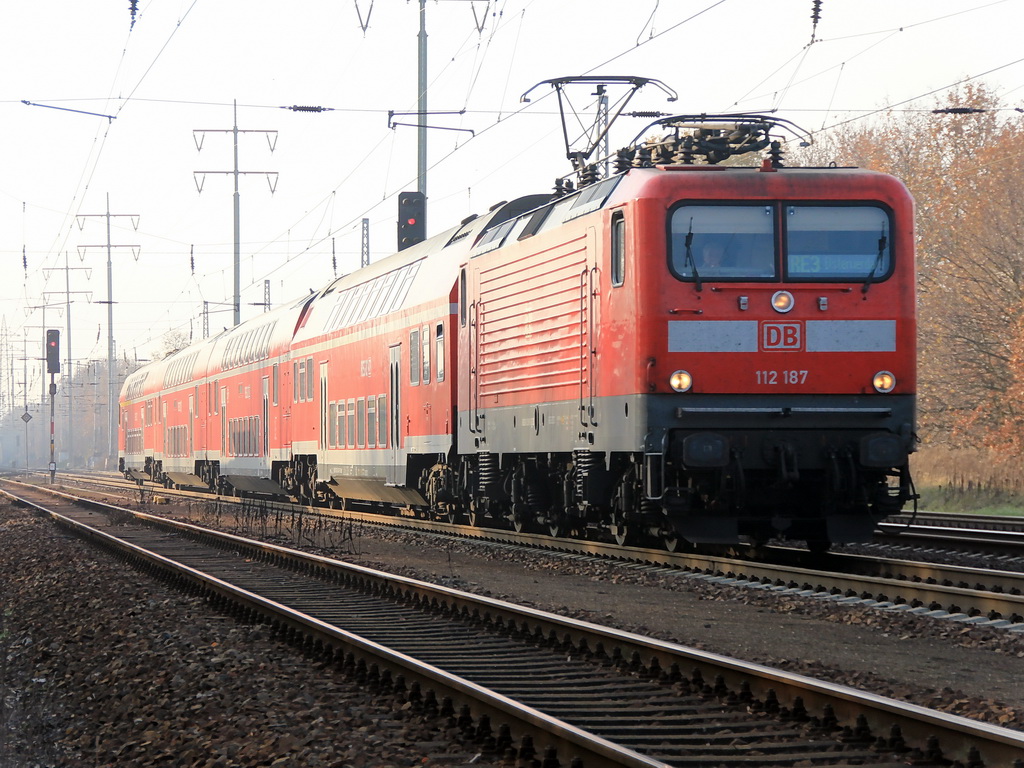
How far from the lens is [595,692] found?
6.71 metres

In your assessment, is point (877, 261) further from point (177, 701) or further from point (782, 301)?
point (177, 701)

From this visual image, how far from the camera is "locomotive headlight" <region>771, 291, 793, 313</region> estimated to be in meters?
11.5

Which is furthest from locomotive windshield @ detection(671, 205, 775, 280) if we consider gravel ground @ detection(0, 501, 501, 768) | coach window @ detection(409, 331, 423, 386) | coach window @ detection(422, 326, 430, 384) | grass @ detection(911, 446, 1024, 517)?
grass @ detection(911, 446, 1024, 517)

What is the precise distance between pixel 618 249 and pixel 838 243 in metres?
1.89

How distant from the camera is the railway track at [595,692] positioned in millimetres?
5242

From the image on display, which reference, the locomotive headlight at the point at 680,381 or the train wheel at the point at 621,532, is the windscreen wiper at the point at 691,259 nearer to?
the locomotive headlight at the point at 680,381

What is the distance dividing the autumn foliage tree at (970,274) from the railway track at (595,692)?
1895cm

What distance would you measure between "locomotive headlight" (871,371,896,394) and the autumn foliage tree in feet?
49.4

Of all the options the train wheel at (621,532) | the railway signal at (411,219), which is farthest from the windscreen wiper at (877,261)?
the railway signal at (411,219)

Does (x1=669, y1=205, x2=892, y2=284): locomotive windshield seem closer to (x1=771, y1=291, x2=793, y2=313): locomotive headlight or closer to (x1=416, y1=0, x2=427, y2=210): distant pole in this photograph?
(x1=771, y1=291, x2=793, y2=313): locomotive headlight

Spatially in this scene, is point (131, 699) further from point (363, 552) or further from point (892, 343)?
point (363, 552)

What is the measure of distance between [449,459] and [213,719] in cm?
1043

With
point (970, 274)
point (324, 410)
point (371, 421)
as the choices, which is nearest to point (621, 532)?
point (371, 421)

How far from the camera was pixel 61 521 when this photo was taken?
77.7 ft
